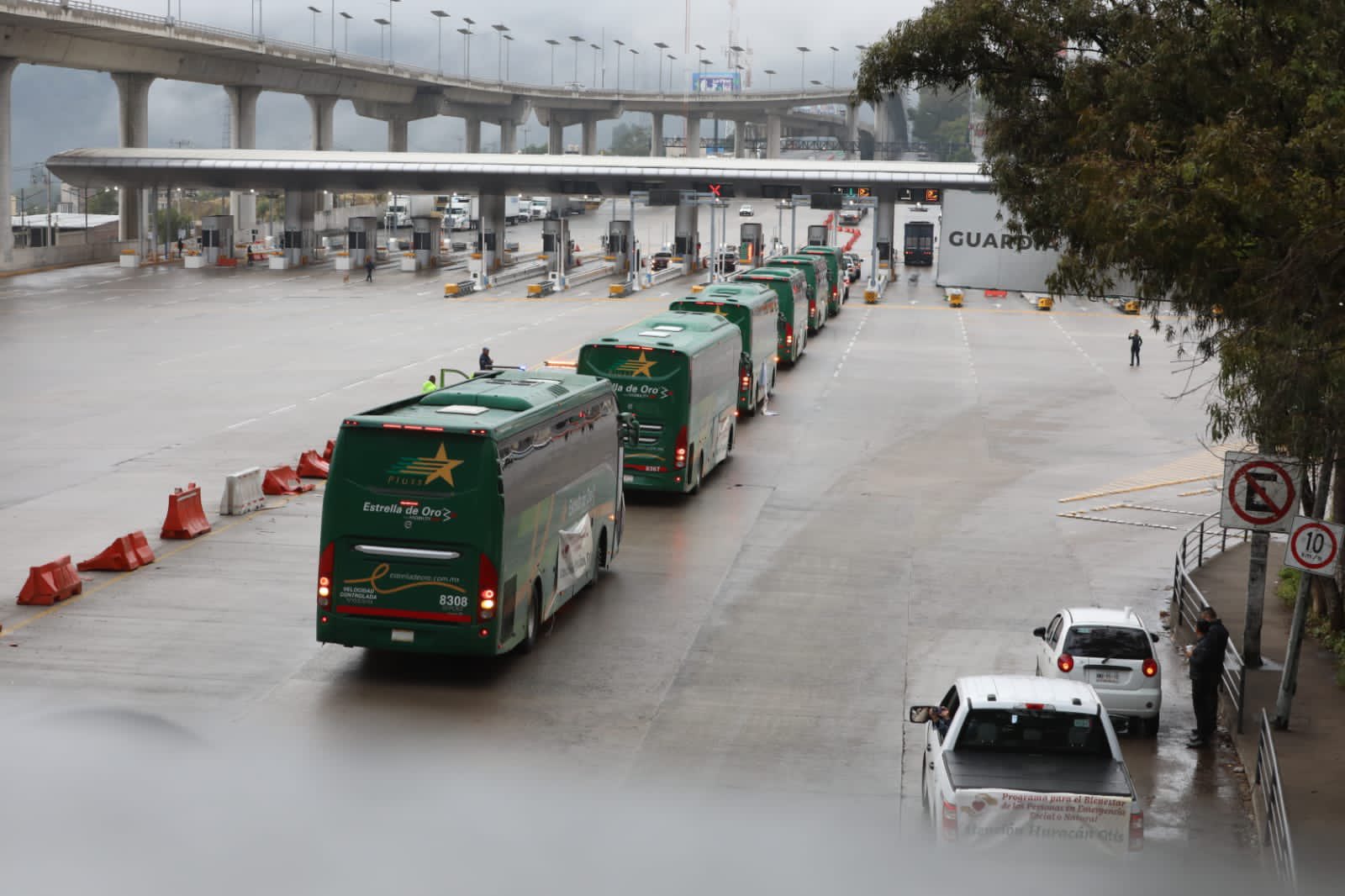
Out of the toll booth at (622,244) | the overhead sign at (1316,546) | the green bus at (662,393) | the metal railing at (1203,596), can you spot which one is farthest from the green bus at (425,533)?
the toll booth at (622,244)

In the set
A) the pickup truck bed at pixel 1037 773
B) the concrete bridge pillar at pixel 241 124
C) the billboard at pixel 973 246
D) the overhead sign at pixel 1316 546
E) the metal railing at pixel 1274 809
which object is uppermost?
the concrete bridge pillar at pixel 241 124

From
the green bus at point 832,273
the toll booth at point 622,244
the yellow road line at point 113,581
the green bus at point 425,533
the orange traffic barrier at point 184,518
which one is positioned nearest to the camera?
the green bus at point 425,533

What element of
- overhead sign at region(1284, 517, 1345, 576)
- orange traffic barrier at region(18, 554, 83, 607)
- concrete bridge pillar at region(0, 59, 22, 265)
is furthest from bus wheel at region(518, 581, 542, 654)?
concrete bridge pillar at region(0, 59, 22, 265)

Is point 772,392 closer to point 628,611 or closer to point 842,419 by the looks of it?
point 842,419

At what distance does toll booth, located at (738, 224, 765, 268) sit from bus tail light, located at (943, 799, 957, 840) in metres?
Answer: 89.5

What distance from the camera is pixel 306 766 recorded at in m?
11.2

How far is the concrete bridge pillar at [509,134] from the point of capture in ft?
569

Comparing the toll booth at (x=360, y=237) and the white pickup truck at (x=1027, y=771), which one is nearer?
the white pickup truck at (x=1027, y=771)

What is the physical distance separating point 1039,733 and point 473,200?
168 m

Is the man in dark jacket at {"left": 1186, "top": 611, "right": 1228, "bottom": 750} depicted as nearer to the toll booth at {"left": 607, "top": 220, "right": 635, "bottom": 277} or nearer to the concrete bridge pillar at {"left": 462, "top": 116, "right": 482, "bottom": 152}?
the toll booth at {"left": 607, "top": 220, "right": 635, "bottom": 277}

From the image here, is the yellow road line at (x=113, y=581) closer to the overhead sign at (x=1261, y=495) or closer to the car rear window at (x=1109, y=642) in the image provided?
the car rear window at (x=1109, y=642)

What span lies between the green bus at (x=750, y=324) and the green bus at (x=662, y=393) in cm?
776

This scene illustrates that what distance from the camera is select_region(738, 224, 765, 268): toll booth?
100 meters

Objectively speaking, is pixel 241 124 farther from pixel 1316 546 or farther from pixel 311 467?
pixel 1316 546
